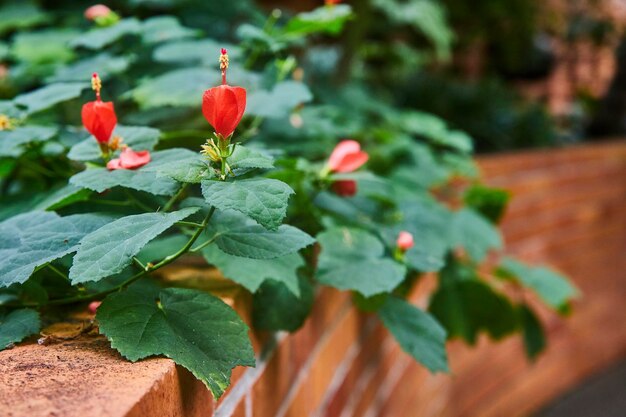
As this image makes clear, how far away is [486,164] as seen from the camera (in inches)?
113

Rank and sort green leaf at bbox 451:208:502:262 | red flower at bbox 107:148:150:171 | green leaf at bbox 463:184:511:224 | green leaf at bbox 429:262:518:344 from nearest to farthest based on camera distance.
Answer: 1. red flower at bbox 107:148:150:171
2. green leaf at bbox 451:208:502:262
3. green leaf at bbox 429:262:518:344
4. green leaf at bbox 463:184:511:224

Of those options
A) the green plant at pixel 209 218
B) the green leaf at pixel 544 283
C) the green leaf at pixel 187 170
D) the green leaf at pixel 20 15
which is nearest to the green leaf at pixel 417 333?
the green plant at pixel 209 218

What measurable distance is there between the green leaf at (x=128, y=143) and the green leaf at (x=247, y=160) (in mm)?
179

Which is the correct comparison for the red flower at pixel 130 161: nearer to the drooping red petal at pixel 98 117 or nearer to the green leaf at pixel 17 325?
the drooping red petal at pixel 98 117

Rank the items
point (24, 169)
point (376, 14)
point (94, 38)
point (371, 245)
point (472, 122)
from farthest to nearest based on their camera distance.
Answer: point (472, 122) → point (376, 14) → point (94, 38) → point (24, 169) → point (371, 245)

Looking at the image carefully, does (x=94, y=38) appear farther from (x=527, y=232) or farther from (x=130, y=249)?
(x=527, y=232)

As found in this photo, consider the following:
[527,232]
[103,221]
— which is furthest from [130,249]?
[527,232]

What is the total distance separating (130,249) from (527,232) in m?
2.99

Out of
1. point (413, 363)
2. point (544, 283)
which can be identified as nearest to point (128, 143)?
point (544, 283)

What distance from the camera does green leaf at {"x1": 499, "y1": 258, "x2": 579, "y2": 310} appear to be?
4.65ft

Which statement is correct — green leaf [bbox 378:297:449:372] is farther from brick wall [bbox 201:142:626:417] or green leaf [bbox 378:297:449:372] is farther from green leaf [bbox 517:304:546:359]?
green leaf [bbox 517:304:546:359]

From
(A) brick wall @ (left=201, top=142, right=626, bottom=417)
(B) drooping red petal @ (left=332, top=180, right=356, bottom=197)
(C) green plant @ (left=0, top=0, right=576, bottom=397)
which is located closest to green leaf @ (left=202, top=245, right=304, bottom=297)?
(C) green plant @ (left=0, top=0, right=576, bottom=397)

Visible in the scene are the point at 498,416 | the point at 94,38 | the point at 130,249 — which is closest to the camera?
the point at 130,249

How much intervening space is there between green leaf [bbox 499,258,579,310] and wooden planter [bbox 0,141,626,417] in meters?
0.38
